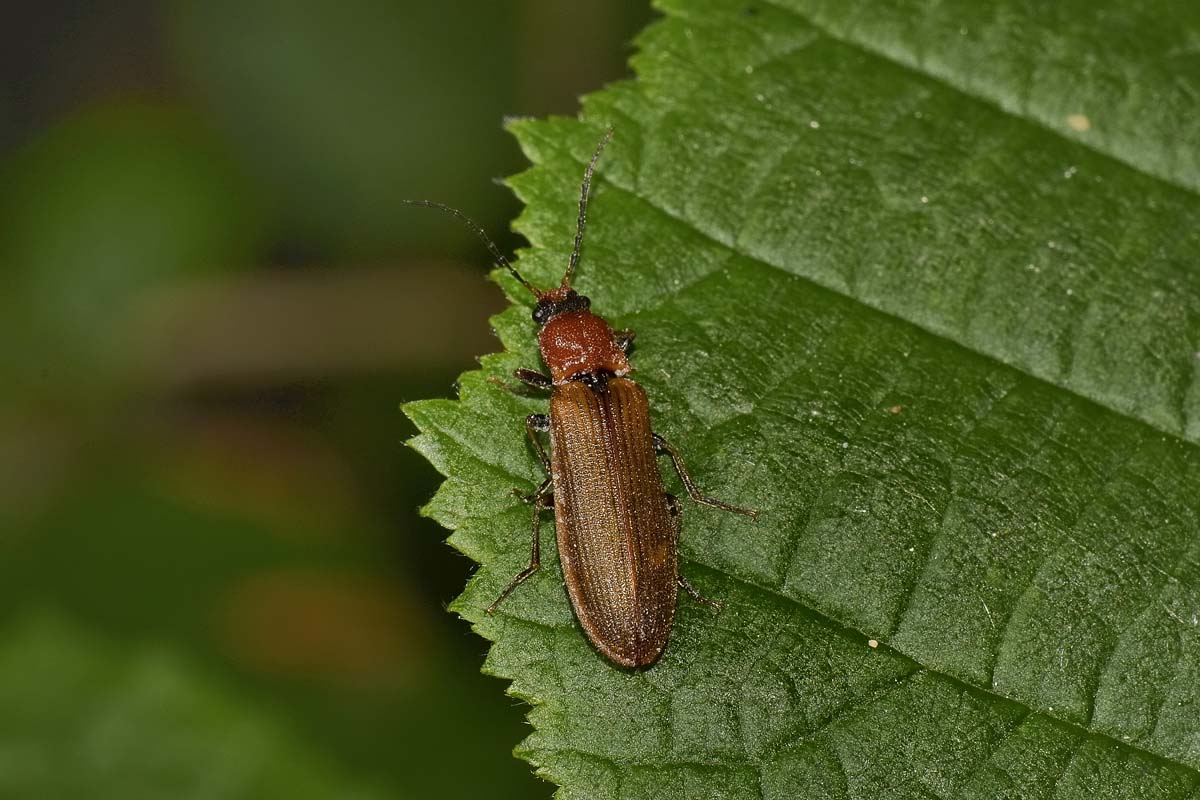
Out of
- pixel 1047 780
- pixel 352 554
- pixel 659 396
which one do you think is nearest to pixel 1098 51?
pixel 659 396

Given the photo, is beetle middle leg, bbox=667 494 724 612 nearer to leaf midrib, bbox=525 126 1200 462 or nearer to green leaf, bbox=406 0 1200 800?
green leaf, bbox=406 0 1200 800

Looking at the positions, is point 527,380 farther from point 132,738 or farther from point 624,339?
point 132,738

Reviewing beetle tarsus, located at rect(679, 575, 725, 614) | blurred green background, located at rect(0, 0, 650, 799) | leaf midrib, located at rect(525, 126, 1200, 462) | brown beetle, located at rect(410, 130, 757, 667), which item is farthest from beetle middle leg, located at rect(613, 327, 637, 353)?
blurred green background, located at rect(0, 0, 650, 799)

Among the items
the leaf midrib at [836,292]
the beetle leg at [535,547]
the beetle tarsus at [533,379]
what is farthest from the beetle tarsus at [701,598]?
the leaf midrib at [836,292]

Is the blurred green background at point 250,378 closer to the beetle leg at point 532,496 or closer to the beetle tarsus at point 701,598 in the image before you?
the beetle leg at point 532,496

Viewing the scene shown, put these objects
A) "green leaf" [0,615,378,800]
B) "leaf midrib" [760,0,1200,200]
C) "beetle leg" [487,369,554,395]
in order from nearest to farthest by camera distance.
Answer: "beetle leg" [487,369,554,395], "leaf midrib" [760,0,1200,200], "green leaf" [0,615,378,800]

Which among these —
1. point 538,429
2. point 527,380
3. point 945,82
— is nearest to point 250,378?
point 527,380
